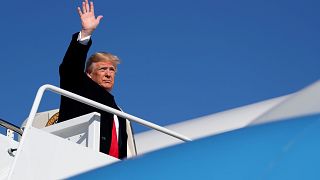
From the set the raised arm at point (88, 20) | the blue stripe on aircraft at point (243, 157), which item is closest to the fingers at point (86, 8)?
the raised arm at point (88, 20)

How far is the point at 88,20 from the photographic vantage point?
4598mm

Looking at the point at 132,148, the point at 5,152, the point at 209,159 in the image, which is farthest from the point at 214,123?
the point at 209,159

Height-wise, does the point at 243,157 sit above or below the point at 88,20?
below

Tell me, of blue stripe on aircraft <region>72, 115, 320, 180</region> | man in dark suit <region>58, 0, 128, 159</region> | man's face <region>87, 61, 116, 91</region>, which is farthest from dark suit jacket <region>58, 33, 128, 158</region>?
blue stripe on aircraft <region>72, 115, 320, 180</region>

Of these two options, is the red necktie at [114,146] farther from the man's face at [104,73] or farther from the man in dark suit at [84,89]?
the man's face at [104,73]

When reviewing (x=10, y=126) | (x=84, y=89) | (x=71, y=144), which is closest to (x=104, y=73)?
(x=84, y=89)

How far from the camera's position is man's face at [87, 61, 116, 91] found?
4723mm

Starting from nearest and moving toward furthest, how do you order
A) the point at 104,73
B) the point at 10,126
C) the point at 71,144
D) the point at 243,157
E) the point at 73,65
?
the point at 243,157 → the point at 71,144 → the point at 10,126 → the point at 73,65 → the point at 104,73

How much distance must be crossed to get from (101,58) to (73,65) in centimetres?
45

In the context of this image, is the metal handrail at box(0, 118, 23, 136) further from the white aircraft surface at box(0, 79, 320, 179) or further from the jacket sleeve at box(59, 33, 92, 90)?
the jacket sleeve at box(59, 33, 92, 90)

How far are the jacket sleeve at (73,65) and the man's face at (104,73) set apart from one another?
1.04ft

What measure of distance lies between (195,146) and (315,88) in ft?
2.17

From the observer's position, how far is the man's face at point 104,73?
4723 mm

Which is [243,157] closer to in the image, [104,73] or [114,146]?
[114,146]
